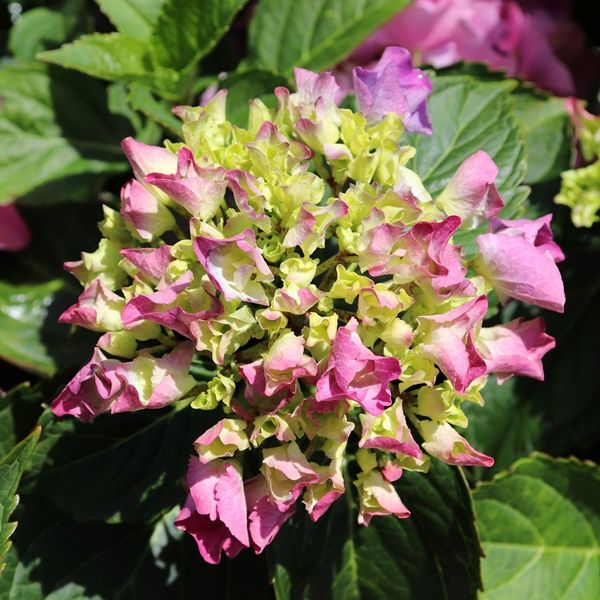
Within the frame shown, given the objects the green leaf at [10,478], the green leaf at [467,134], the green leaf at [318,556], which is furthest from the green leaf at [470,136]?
the green leaf at [10,478]

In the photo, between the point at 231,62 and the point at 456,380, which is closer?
the point at 456,380

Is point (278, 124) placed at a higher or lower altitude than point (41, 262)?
higher

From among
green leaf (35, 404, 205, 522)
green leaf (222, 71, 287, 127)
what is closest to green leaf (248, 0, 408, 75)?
green leaf (222, 71, 287, 127)

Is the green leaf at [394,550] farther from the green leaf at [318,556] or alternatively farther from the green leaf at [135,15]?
the green leaf at [135,15]

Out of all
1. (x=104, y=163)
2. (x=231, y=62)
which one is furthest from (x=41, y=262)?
(x=231, y=62)

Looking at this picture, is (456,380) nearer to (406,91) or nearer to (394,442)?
(394,442)

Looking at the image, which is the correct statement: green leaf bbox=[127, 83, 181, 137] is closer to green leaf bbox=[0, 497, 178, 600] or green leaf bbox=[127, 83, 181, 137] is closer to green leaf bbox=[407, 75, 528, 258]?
green leaf bbox=[407, 75, 528, 258]
